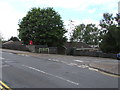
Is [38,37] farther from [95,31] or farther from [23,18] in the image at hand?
[95,31]

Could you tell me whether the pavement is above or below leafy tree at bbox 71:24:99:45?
below

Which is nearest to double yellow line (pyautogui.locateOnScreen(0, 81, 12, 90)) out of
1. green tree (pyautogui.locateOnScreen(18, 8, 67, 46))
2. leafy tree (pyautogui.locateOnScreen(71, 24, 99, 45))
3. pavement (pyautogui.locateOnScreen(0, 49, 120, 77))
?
pavement (pyautogui.locateOnScreen(0, 49, 120, 77))

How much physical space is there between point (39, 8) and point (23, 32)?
6254mm

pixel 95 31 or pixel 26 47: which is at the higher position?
pixel 95 31

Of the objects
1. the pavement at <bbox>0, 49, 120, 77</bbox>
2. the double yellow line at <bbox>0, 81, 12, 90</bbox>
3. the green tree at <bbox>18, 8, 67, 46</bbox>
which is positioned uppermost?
the green tree at <bbox>18, 8, 67, 46</bbox>

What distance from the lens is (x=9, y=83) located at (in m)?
8.13

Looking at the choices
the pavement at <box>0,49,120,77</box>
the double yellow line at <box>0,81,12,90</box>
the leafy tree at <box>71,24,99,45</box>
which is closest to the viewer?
the double yellow line at <box>0,81,12,90</box>

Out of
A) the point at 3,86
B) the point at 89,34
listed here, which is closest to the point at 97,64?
the point at 3,86

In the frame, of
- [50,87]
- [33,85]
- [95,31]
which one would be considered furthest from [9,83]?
[95,31]

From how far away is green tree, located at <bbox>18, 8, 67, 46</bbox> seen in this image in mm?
31266

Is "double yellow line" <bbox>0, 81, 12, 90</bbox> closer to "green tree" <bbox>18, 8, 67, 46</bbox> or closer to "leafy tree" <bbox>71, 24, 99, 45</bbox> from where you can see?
"green tree" <bbox>18, 8, 67, 46</bbox>

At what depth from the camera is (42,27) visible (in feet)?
102

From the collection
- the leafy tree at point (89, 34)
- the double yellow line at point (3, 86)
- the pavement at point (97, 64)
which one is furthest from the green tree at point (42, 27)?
the leafy tree at point (89, 34)

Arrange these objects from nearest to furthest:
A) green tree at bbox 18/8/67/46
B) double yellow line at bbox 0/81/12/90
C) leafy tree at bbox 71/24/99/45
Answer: double yellow line at bbox 0/81/12/90, green tree at bbox 18/8/67/46, leafy tree at bbox 71/24/99/45
